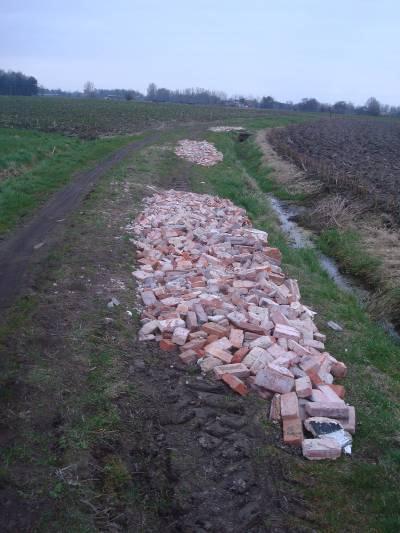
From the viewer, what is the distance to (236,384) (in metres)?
5.57

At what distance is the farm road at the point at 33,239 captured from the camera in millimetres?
7602

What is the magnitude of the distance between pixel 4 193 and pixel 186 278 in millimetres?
7619

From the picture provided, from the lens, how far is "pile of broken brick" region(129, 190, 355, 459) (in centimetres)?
525

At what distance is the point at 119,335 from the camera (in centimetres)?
645

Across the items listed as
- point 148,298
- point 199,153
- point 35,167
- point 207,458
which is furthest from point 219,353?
point 199,153

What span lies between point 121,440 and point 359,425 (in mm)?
2753

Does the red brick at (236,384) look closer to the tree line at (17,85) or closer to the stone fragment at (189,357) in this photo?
the stone fragment at (189,357)

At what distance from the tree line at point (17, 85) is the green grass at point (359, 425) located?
326ft

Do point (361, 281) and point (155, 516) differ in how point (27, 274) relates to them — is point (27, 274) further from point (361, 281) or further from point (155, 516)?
point (361, 281)

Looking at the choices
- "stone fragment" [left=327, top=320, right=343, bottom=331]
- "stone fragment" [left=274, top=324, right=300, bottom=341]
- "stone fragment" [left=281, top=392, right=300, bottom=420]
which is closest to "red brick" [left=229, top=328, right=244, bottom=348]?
"stone fragment" [left=274, top=324, right=300, bottom=341]

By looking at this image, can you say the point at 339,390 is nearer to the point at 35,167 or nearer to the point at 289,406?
the point at 289,406

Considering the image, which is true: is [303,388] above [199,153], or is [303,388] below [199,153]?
below

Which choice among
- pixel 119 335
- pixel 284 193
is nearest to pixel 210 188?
pixel 284 193

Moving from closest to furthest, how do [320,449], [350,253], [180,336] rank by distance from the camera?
[320,449] < [180,336] < [350,253]
